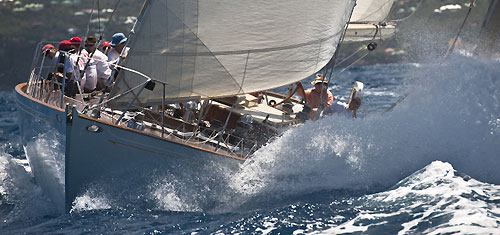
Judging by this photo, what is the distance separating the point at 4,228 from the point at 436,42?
497 inches

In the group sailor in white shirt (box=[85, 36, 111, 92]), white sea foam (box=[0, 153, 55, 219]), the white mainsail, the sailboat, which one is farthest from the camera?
sailor in white shirt (box=[85, 36, 111, 92])

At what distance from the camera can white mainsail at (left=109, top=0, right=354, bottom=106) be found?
7465mm

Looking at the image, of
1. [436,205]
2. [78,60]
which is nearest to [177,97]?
[78,60]

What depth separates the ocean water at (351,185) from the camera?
684 cm

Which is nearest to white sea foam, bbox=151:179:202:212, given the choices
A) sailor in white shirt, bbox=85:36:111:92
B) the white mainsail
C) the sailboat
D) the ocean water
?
the ocean water

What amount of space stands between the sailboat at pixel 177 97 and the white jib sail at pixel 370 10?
3.02m

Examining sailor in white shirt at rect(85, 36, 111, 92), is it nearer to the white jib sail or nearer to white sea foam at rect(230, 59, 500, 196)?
white sea foam at rect(230, 59, 500, 196)

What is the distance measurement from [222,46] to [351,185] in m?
2.42

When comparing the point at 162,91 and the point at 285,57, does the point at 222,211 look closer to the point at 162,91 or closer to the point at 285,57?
the point at 162,91

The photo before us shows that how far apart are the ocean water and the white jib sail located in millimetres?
2756

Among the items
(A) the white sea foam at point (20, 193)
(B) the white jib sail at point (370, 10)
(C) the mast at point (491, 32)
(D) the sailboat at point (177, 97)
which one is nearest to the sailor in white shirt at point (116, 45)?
(D) the sailboat at point (177, 97)

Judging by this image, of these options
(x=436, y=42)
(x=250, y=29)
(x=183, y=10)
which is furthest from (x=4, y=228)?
(x=436, y=42)

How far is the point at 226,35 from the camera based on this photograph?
7.83 metres

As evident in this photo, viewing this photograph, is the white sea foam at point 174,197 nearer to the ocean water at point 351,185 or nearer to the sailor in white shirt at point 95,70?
the ocean water at point 351,185
